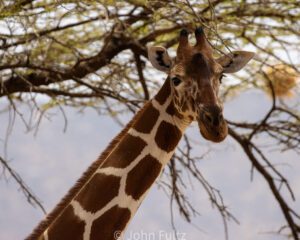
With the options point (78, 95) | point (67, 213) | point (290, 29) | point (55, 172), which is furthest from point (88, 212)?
point (55, 172)

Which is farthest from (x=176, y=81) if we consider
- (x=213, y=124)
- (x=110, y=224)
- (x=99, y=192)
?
(x=110, y=224)

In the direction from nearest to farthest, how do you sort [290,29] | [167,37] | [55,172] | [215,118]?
[215,118] → [290,29] → [167,37] → [55,172]

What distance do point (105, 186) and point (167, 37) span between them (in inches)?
141

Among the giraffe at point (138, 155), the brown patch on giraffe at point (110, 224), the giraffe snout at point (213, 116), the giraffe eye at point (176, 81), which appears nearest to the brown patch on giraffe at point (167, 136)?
the giraffe at point (138, 155)

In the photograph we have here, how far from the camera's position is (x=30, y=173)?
42.9 metres

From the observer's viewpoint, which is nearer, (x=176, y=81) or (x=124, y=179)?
(x=176, y=81)

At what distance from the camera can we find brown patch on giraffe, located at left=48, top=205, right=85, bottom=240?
11.2 ft

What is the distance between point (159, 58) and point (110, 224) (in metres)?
0.89

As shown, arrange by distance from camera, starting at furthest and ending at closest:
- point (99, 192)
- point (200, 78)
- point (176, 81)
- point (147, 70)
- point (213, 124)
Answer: point (147, 70) → point (99, 192) → point (176, 81) → point (200, 78) → point (213, 124)

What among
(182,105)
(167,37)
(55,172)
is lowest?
(55,172)

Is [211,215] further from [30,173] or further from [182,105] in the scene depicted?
[182,105]

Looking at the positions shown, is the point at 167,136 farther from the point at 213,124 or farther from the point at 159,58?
the point at 213,124

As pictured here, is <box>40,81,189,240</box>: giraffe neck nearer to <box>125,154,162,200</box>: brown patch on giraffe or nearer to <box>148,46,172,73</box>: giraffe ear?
<box>125,154,162,200</box>: brown patch on giraffe

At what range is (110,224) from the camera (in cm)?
346
